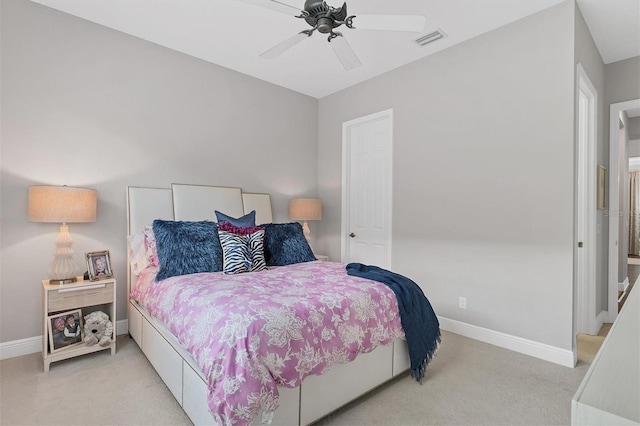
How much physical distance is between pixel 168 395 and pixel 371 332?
4.50ft

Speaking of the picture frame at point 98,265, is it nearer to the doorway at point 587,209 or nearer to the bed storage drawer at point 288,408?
the bed storage drawer at point 288,408

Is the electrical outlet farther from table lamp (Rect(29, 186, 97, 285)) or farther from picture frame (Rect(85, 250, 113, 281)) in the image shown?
table lamp (Rect(29, 186, 97, 285))

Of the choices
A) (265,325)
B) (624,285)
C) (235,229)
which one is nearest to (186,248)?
(235,229)

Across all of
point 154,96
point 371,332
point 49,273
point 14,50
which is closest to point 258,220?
point 154,96

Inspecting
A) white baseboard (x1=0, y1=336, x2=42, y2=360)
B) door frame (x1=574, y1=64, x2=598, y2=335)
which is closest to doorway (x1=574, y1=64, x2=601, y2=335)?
door frame (x1=574, y1=64, x2=598, y2=335)

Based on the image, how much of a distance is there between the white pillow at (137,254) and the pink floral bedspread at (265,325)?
0.52 meters

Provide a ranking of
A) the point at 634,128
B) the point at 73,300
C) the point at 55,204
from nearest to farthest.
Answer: the point at 55,204, the point at 73,300, the point at 634,128

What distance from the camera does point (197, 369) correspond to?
66.6 inches

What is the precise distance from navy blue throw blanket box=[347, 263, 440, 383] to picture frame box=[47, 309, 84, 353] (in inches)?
88.1

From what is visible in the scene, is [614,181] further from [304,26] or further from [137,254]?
[137,254]

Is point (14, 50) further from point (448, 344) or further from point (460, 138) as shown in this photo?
point (448, 344)

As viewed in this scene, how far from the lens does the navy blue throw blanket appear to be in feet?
7.31

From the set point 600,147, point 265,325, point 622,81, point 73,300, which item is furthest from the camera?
point 622,81

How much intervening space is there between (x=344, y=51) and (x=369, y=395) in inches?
92.4
